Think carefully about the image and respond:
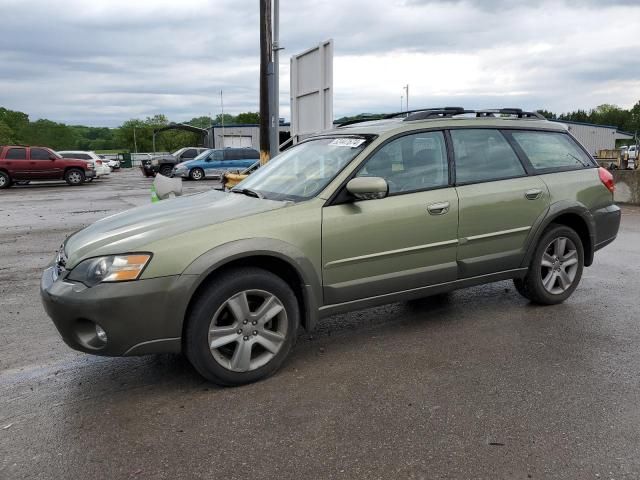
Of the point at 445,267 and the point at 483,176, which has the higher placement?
the point at 483,176

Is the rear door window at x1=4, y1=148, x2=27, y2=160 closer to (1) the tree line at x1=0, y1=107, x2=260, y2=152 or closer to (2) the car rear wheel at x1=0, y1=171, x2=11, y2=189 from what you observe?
(2) the car rear wheel at x1=0, y1=171, x2=11, y2=189

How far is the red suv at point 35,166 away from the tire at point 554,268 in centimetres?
2337

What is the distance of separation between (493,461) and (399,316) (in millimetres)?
2261

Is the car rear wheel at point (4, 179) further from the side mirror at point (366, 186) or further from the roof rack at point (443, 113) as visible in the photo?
the side mirror at point (366, 186)

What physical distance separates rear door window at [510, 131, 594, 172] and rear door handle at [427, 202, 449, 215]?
1.15 m

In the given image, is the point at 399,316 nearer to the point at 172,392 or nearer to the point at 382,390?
the point at 382,390

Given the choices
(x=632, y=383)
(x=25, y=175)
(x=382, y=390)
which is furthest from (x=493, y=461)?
(x=25, y=175)

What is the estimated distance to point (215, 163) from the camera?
28344mm

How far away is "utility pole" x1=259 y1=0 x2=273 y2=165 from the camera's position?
1209cm

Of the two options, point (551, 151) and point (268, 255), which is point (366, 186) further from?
point (551, 151)

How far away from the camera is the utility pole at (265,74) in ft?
39.7

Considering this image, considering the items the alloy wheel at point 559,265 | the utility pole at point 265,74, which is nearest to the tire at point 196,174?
the utility pole at point 265,74

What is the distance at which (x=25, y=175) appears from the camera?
23.4 metres

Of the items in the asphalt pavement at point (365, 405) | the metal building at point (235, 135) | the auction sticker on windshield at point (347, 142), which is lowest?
the asphalt pavement at point (365, 405)
